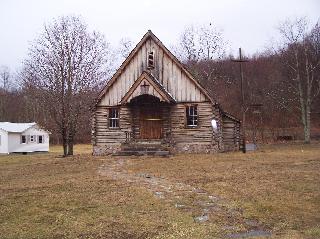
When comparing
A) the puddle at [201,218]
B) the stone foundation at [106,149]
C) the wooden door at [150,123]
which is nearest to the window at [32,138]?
the stone foundation at [106,149]

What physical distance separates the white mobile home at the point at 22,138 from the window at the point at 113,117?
24.5 metres

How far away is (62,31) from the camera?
1416 inches

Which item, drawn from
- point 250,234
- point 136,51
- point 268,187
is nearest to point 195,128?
point 136,51

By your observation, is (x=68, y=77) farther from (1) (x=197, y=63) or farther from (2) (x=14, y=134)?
(1) (x=197, y=63)

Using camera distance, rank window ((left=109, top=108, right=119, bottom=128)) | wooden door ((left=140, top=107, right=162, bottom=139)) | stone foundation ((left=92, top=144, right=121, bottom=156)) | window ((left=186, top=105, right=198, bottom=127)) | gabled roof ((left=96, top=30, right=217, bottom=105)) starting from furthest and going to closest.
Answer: window ((left=109, top=108, right=119, bottom=128)) → stone foundation ((left=92, top=144, right=121, bottom=156)) → wooden door ((left=140, top=107, right=162, bottom=139)) → window ((left=186, top=105, right=198, bottom=127)) → gabled roof ((left=96, top=30, right=217, bottom=105))

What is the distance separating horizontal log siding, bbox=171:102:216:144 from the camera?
93.6 feet

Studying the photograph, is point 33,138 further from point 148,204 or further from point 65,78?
point 148,204

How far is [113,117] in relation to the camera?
29750 mm

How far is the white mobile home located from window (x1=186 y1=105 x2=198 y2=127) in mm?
28854

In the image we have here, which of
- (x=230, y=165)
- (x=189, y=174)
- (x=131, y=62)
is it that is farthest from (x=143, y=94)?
(x=189, y=174)

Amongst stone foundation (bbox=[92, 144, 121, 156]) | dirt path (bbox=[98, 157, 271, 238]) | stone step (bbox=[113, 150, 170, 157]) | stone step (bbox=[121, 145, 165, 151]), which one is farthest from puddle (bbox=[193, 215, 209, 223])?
stone foundation (bbox=[92, 144, 121, 156])

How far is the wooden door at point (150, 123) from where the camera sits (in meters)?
29.0

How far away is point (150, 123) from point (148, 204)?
1810 centimetres

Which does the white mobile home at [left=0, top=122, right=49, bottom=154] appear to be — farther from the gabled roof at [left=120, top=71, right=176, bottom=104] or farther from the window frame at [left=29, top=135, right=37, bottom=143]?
the gabled roof at [left=120, top=71, right=176, bottom=104]
